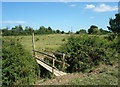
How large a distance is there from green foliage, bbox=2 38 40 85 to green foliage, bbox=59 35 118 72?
2800 mm

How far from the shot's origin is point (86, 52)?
29.9 ft

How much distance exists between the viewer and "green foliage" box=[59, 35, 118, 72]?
895 cm

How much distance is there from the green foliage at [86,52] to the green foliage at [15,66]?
2800 millimetres

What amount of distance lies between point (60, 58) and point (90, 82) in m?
4.49

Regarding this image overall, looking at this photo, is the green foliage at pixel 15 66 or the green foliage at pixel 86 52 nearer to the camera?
the green foliage at pixel 15 66

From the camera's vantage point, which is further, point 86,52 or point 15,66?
point 86,52

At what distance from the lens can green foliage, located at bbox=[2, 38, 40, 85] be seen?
7.57 meters

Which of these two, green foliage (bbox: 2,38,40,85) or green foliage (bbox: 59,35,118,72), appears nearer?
green foliage (bbox: 2,38,40,85)

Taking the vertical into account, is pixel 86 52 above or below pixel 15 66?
above

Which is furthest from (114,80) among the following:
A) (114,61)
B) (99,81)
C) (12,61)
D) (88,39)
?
(12,61)

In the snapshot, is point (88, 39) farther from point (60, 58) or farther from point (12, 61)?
point (12, 61)

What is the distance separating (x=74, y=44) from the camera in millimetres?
9664

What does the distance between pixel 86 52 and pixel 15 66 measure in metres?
5.01

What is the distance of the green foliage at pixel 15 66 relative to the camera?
24.8 feet
